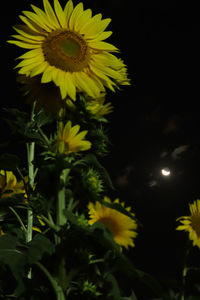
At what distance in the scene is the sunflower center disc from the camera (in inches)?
52.0

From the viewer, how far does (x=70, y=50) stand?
136 centimetres

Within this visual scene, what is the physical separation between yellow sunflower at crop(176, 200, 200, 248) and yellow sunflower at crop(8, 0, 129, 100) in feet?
2.96

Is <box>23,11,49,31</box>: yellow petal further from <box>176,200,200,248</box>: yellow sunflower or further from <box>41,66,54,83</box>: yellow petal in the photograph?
<box>176,200,200,248</box>: yellow sunflower

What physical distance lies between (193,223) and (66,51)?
111 centimetres

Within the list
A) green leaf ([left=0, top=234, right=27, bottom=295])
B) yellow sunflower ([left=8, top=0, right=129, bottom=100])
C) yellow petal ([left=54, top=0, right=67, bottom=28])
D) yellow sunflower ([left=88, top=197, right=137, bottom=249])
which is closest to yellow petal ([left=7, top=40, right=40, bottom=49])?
yellow sunflower ([left=8, top=0, right=129, bottom=100])

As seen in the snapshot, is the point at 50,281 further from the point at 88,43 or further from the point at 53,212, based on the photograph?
the point at 88,43

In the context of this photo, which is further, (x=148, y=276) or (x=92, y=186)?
(x=92, y=186)

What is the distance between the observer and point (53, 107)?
1.22 meters

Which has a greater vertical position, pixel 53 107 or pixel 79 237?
pixel 53 107

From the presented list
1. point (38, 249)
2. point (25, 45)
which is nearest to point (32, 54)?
point (25, 45)

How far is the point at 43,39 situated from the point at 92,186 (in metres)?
0.51

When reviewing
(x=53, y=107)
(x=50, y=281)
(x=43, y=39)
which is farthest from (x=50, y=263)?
(x=43, y=39)

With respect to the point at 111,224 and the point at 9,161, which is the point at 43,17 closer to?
the point at 9,161

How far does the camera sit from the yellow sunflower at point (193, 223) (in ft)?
6.22
